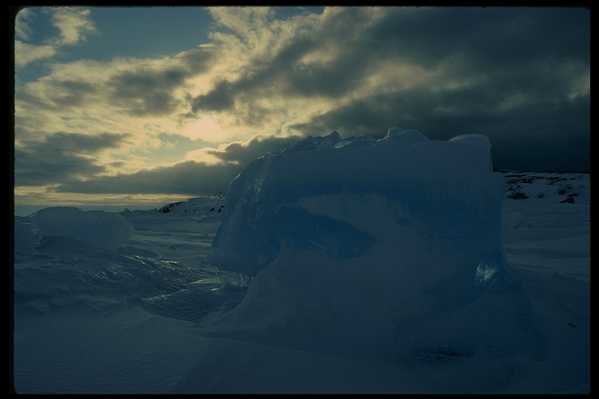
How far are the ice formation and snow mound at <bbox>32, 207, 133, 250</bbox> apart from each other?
3.89 meters

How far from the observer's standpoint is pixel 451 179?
253 centimetres

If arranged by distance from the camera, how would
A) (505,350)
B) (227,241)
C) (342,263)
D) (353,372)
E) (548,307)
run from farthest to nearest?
(227,241) < (342,263) < (548,307) < (505,350) < (353,372)

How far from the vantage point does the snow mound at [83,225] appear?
5.18 m

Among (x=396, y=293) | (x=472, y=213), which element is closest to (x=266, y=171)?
(x=396, y=293)

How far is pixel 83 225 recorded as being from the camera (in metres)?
5.48

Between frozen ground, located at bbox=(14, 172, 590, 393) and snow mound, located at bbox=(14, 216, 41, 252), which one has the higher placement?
snow mound, located at bbox=(14, 216, 41, 252)

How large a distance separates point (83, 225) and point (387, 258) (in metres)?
5.38

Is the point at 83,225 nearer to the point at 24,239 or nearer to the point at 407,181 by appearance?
the point at 24,239

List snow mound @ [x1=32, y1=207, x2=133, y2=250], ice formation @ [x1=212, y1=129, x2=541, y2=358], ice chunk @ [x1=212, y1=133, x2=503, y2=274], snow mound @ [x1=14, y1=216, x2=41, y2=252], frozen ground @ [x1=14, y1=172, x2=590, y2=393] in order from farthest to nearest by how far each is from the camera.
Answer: snow mound @ [x1=32, y1=207, x2=133, y2=250], snow mound @ [x1=14, y1=216, x2=41, y2=252], ice chunk @ [x1=212, y1=133, x2=503, y2=274], ice formation @ [x1=212, y1=129, x2=541, y2=358], frozen ground @ [x1=14, y1=172, x2=590, y2=393]

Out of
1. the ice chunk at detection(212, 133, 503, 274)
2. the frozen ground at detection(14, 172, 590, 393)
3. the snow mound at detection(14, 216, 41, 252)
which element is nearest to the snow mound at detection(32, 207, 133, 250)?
the snow mound at detection(14, 216, 41, 252)

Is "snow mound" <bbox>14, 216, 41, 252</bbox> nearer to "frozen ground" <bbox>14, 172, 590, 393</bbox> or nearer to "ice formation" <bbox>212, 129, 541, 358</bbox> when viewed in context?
"frozen ground" <bbox>14, 172, 590, 393</bbox>

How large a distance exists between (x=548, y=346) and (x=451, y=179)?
1.24m

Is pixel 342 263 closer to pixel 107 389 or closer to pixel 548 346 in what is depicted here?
pixel 548 346

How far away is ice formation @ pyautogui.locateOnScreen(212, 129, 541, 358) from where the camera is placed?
2.09 m
